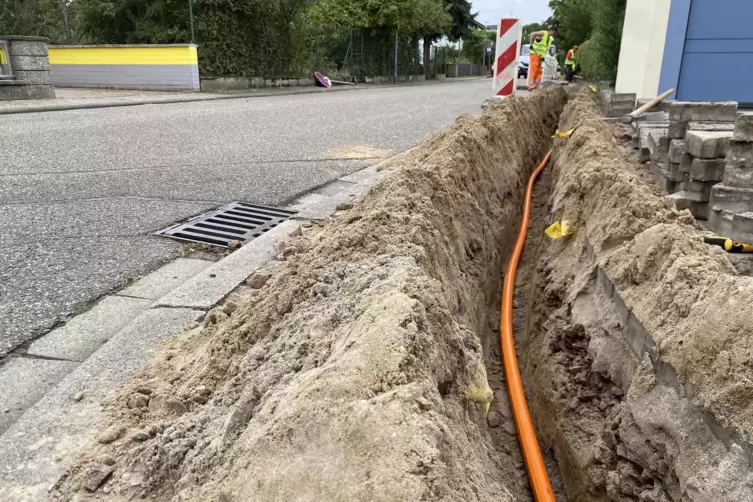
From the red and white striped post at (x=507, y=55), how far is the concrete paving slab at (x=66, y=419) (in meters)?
7.90

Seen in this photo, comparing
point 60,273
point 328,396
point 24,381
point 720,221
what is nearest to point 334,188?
point 60,273

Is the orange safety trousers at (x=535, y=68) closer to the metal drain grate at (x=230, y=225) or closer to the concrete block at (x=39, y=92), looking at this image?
the concrete block at (x=39, y=92)

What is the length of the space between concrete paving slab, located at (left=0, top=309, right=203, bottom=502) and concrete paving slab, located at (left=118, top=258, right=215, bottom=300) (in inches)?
18.3

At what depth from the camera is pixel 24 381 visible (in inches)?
82.3

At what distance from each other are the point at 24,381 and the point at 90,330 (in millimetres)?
407

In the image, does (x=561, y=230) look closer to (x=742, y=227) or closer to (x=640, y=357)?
(x=742, y=227)

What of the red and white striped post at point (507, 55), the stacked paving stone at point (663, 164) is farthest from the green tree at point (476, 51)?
the stacked paving stone at point (663, 164)

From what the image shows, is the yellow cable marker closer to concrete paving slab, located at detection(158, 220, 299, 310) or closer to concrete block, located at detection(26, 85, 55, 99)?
concrete paving slab, located at detection(158, 220, 299, 310)

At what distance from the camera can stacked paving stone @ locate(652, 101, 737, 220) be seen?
3883 millimetres

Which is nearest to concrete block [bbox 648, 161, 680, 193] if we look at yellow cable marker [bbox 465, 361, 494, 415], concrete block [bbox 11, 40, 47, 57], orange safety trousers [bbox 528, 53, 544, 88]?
yellow cable marker [bbox 465, 361, 494, 415]

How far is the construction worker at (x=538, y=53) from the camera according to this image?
15.9m

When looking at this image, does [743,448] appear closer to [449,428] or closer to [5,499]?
[449,428]

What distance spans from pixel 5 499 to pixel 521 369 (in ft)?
8.10

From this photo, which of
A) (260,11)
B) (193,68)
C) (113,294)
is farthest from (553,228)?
(260,11)
